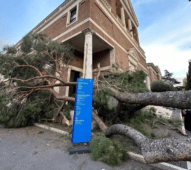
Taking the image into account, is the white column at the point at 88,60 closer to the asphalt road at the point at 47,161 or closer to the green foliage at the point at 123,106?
the green foliage at the point at 123,106

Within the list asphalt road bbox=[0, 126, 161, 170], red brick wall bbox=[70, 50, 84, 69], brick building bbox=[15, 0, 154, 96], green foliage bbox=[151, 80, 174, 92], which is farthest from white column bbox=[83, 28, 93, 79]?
green foliage bbox=[151, 80, 174, 92]

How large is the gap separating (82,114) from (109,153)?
4.11 ft

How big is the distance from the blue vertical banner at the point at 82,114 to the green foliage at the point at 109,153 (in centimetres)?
44

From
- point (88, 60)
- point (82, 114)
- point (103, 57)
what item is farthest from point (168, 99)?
point (103, 57)

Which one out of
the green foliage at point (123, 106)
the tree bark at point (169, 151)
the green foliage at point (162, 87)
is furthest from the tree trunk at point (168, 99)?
the green foliage at point (162, 87)

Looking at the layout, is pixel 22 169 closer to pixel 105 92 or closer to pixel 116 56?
pixel 105 92

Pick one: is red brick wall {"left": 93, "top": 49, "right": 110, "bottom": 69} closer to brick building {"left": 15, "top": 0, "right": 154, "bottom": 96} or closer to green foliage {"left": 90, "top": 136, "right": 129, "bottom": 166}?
brick building {"left": 15, "top": 0, "right": 154, "bottom": 96}

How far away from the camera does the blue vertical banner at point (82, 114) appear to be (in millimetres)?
2902

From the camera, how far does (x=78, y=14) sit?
9.46 m

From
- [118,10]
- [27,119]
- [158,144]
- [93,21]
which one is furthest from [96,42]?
[118,10]

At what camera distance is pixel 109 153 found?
7.43 feet

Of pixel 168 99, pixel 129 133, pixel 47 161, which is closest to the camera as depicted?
pixel 168 99

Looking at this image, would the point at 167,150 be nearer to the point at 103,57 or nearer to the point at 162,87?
the point at 103,57

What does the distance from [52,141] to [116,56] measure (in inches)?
401
